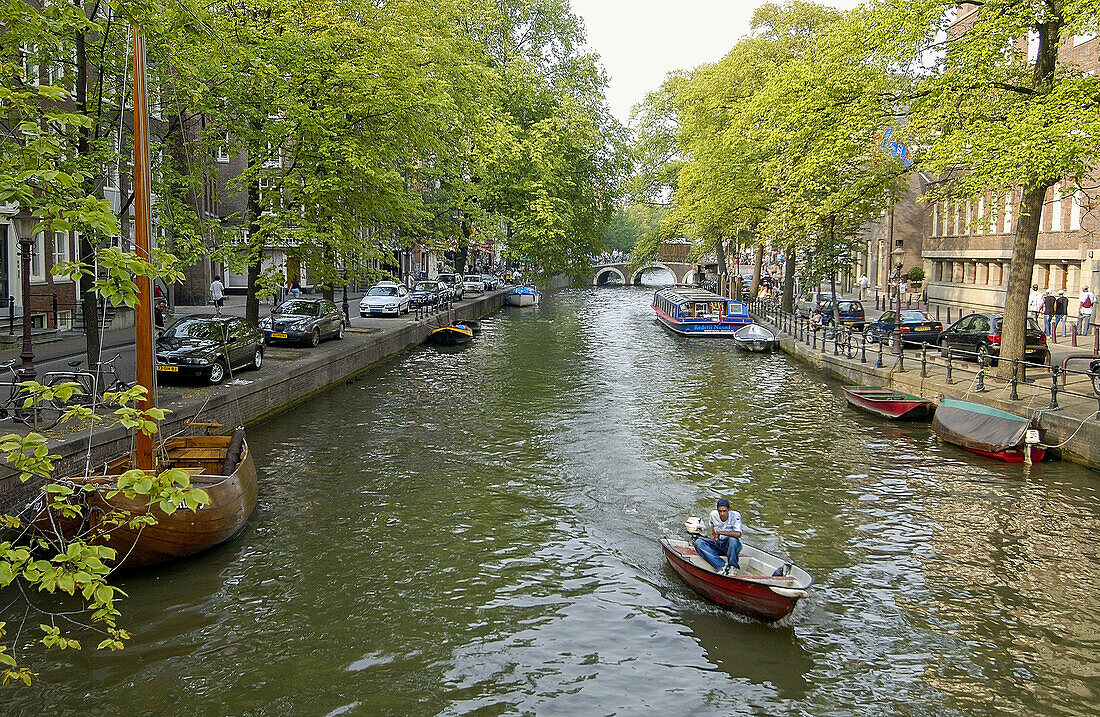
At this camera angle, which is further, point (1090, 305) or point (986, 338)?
point (1090, 305)

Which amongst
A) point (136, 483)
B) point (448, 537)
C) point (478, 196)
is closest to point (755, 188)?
point (478, 196)

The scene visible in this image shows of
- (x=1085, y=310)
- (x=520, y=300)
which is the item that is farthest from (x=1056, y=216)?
(x=520, y=300)

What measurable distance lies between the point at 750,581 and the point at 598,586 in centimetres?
254

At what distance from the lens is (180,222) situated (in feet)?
77.0

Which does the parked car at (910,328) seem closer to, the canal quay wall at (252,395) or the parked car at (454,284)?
the canal quay wall at (252,395)

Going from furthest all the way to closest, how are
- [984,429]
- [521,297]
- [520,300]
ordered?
[521,297] → [520,300] → [984,429]

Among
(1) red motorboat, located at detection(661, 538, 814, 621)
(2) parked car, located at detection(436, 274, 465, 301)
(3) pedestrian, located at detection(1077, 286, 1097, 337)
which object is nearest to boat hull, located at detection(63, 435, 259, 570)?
(1) red motorboat, located at detection(661, 538, 814, 621)

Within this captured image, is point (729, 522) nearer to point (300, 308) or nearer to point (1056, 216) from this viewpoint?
point (300, 308)

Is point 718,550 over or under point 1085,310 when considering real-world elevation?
under

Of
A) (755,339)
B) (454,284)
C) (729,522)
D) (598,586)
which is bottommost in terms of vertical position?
(598,586)

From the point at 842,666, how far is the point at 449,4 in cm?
4125

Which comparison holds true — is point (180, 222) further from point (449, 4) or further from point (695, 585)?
point (449, 4)

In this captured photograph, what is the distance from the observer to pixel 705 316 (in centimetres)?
4812

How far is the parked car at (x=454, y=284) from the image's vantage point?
Answer: 61.7 meters
